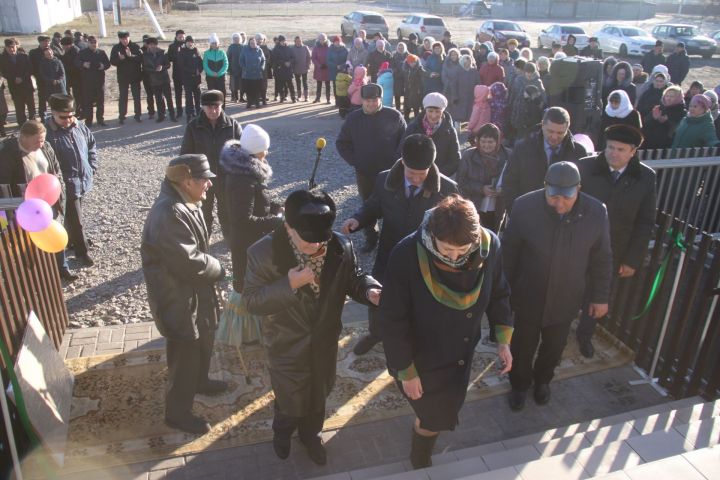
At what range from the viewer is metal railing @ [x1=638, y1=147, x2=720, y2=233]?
6391 mm

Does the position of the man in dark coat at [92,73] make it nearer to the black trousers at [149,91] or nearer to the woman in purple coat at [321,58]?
the black trousers at [149,91]

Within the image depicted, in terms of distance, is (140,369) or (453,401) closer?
(453,401)

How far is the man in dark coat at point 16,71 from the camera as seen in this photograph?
12.2 m

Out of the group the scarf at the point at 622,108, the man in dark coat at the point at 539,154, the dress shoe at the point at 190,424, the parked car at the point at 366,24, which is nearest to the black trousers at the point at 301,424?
the dress shoe at the point at 190,424

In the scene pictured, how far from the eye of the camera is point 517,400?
177 inches

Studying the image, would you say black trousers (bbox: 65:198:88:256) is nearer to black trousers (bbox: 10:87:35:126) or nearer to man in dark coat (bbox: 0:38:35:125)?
man in dark coat (bbox: 0:38:35:125)

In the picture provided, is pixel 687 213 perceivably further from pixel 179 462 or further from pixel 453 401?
pixel 179 462

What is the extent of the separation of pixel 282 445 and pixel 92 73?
38.0ft

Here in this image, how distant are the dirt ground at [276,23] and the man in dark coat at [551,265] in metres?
16.7

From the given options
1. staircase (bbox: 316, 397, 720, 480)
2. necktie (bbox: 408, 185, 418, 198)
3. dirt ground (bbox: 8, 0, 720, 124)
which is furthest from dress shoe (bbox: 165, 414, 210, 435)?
dirt ground (bbox: 8, 0, 720, 124)

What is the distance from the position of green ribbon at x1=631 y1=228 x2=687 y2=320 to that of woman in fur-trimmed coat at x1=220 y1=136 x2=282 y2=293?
303 centimetres

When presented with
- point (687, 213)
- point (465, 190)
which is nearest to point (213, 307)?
point (465, 190)

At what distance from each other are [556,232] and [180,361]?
2.66 m

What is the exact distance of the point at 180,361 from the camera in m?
4.00
